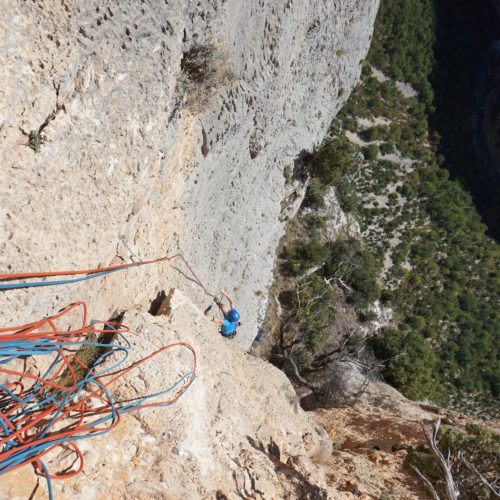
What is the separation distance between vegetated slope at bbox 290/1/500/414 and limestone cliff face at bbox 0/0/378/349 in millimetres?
8552

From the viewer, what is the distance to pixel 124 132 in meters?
5.12

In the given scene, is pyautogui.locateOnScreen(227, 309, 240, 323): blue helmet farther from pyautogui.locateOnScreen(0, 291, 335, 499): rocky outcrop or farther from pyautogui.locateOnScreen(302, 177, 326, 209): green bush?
pyautogui.locateOnScreen(302, 177, 326, 209): green bush

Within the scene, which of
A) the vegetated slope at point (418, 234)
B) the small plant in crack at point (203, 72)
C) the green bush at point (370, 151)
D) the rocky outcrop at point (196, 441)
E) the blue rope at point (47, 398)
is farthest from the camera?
the green bush at point (370, 151)

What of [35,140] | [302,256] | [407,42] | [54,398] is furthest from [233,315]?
[407,42]

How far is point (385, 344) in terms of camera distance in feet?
57.7

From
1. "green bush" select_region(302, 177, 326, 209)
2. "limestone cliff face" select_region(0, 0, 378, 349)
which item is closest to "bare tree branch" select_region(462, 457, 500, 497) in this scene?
"limestone cliff face" select_region(0, 0, 378, 349)

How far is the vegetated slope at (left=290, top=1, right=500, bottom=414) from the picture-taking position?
19172 millimetres

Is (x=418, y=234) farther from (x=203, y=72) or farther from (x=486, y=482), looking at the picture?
(x=203, y=72)

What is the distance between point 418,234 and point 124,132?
20179 mm

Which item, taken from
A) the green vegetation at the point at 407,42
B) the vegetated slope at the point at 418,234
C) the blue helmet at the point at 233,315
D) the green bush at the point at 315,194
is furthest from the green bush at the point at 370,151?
the blue helmet at the point at 233,315

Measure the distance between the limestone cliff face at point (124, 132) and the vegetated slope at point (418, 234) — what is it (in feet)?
28.1

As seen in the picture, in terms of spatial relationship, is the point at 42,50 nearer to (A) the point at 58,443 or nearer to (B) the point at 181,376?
(A) the point at 58,443

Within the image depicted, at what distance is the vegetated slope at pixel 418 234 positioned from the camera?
62.9 feet

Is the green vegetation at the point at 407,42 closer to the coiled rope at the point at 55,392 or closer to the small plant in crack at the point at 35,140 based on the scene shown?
the small plant in crack at the point at 35,140
